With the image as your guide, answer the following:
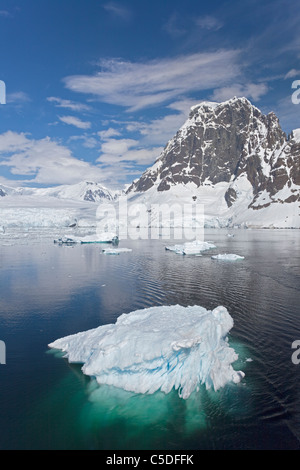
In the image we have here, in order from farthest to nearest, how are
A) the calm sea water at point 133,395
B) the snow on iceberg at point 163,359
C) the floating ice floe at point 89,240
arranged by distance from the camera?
the floating ice floe at point 89,240 < the snow on iceberg at point 163,359 < the calm sea water at point 133,395

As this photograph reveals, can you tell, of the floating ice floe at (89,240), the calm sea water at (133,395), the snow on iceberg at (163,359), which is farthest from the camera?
the floating ice floe at (89,240)

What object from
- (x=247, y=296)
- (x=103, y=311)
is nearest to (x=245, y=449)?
(x=103, y=311)

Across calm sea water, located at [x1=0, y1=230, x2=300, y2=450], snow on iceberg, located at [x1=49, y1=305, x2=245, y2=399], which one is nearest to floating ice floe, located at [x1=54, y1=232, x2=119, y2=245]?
calm sea water, located at [x1=0, y1=230, x2=300, y2=450]

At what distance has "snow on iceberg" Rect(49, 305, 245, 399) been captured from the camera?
1028 centimetres

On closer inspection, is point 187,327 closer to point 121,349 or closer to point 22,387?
point 121,349

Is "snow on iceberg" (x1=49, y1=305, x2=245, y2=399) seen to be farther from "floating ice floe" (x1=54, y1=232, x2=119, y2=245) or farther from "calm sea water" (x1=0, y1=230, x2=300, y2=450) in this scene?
"floating ice floe" (x1=54, y1=232, x2=119, y2=245)

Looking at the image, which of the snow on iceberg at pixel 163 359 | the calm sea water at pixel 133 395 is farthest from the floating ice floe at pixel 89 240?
the snow on iceberg at pixel 163 359

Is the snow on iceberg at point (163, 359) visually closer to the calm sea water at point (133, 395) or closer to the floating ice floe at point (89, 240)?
the calm sea water at point (133, 395)

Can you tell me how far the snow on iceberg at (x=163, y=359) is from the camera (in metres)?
10.3

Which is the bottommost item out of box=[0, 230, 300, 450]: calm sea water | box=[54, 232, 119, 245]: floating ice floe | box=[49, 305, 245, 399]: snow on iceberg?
box=[0, 230, 300, 450]: calm sea water

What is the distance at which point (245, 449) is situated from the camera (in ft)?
26.3

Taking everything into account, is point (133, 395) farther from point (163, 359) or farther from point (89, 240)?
point (89, 240)

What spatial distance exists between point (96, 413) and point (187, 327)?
4.43m

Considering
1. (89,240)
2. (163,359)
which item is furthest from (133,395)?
(89,240)
